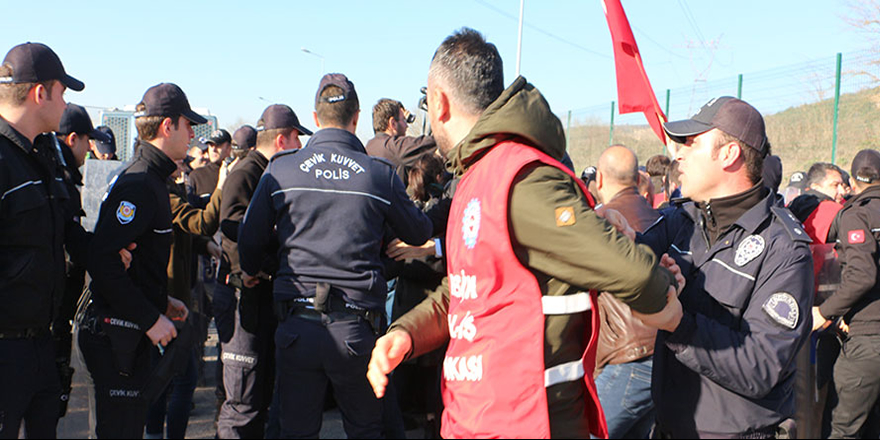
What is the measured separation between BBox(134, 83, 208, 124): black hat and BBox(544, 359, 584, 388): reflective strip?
3081 mm

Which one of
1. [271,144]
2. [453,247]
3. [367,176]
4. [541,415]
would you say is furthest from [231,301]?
[541,415]

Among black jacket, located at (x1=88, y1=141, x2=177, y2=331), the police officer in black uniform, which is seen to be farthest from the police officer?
black jacket, located at (x1=88, y1=141, x2=177, y2=331)

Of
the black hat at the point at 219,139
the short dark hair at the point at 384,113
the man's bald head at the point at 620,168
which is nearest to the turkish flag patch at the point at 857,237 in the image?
the man's bald head at the point at 620,168

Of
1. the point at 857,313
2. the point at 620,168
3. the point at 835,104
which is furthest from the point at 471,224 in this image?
the point at 835,104

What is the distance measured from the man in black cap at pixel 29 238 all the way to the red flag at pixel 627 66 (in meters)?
4.21

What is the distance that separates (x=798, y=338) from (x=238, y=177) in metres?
3.53

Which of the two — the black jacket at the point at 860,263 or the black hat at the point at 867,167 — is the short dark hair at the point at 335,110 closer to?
the black jacket at the point at 860,263

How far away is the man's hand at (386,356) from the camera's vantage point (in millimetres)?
2016

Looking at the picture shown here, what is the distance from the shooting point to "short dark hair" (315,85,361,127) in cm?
389

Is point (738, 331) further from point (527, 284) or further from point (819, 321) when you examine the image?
point (819, 321)

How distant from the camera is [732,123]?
93.5 inches

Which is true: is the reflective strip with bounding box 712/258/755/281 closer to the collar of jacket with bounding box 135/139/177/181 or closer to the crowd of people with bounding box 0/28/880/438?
the crowd of people with bounding box 0/28/880/438

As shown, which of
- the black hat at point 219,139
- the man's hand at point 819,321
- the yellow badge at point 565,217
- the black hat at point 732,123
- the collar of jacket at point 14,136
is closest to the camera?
the yellow badge at point 565,217

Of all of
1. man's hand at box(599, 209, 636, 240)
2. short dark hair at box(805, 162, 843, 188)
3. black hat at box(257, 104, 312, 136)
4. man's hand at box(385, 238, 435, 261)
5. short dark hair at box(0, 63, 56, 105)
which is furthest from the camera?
short dark hair at box(805, 162, 843, 188)
